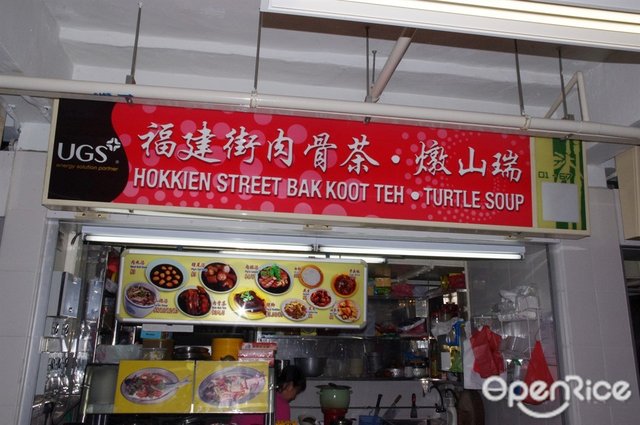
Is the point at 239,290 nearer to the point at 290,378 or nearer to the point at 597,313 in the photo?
the point at 290,378

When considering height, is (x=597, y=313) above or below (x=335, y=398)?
above

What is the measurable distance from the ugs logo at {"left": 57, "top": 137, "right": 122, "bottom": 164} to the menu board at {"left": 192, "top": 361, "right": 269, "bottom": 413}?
2.15 m

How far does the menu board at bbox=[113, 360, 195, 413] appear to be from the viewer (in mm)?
4570

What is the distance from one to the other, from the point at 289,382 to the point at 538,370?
9.64ft

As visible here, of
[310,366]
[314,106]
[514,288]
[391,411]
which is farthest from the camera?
[391,411]

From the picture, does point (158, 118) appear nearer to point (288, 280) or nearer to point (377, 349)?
point (288, 280)

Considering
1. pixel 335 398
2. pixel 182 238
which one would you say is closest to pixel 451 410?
pixel 335 398

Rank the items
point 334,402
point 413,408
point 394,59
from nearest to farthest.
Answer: point 394,59, point 334,402, point 413,408

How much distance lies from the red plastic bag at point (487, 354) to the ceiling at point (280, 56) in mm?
1989

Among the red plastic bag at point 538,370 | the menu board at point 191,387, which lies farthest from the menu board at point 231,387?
the red plastic bag at point 538,370

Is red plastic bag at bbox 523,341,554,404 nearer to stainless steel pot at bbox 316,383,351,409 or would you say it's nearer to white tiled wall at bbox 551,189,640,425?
white tiled wall at bbox 551,189,640,425

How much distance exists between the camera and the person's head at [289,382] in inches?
254

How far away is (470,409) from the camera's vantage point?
610cm

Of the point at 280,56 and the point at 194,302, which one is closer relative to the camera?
the point at 280,56
